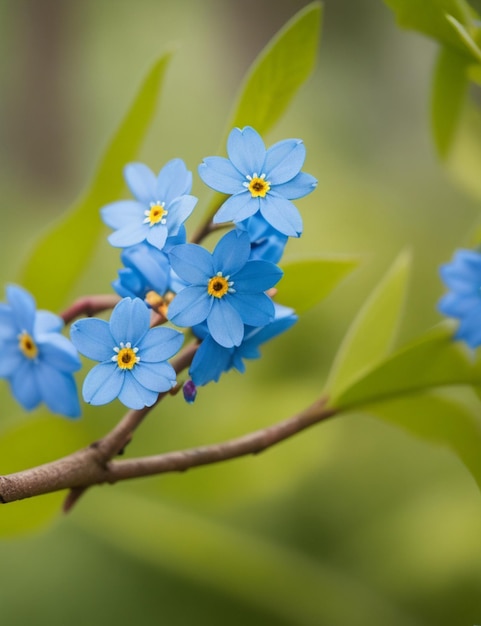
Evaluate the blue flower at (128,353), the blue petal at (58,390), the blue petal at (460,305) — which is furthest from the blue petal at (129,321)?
the blue petal at (460,305)

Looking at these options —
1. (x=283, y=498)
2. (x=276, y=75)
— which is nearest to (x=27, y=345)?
(x=276, y=75)

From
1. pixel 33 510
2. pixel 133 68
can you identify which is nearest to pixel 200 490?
pixel 33 510

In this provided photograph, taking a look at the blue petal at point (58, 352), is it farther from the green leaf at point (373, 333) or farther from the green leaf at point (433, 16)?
the green leaf at point (433, 16)

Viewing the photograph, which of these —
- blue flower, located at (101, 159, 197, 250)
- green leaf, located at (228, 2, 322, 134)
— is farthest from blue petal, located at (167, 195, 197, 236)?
green leaf, located at (228, 2, 322, 134)

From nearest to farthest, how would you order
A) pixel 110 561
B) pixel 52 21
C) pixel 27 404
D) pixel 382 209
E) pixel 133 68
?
1. pixel 27 404
2. pixel 110 561
3. pixel 382 209
4. pixel 133 68
5. pixel 52 21

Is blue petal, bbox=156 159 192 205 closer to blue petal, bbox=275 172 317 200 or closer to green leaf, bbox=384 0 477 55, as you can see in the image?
blue petal, bbox=275 172 317 200

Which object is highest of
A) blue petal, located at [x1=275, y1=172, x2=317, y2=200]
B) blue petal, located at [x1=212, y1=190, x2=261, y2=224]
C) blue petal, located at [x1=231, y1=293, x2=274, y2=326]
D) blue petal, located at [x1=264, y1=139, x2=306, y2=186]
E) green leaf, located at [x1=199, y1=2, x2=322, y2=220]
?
green leaf, located at [x1=199, y1=2, x2=322, y2=220]

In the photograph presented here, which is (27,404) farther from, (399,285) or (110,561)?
(110,561)
